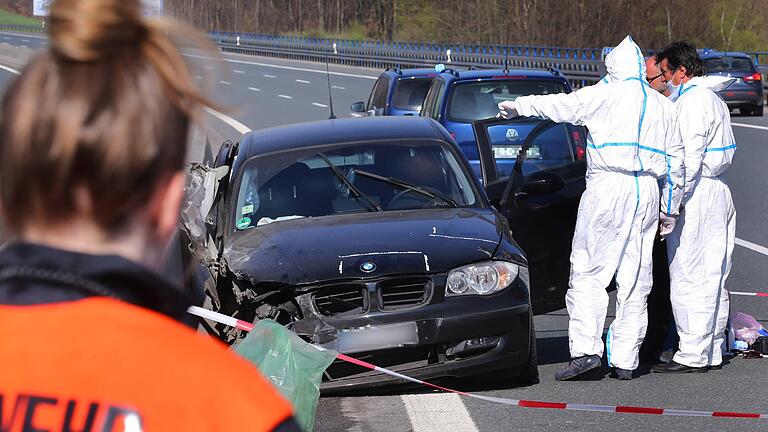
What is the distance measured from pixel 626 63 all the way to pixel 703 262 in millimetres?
1318

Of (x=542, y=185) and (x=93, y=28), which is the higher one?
(x=93, y=28)

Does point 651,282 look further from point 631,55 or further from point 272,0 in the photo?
point 272,0

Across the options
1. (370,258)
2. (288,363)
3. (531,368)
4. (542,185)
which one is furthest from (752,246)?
(288,363)

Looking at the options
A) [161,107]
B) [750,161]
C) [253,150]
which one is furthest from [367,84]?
[161,107]

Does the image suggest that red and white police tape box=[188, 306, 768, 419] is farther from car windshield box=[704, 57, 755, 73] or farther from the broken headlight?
car windshield box=[704, 57, 755, 73]

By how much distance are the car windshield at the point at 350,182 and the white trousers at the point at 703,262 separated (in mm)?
1264

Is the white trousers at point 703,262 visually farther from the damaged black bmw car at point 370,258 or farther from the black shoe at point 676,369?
the damaged black bmw car at point 370,258

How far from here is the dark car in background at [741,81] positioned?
102 ft

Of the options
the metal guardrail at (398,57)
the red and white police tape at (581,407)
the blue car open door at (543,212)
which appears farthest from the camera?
the metal guardrail at (398,57)

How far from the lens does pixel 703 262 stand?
786cm

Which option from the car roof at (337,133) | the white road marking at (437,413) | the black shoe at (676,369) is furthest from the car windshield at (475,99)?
the white road marking at (437,413)

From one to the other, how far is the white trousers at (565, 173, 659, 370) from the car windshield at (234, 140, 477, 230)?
0.87 meters

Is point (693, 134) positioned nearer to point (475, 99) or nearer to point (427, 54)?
point (475, 99)

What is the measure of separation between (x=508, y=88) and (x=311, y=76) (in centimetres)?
3577
